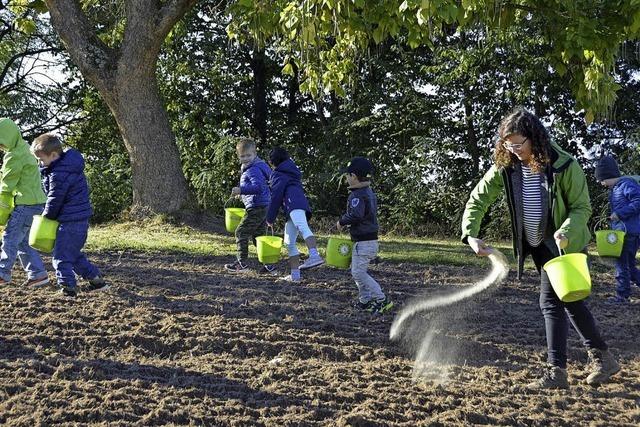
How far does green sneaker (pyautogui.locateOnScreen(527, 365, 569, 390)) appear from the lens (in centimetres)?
409

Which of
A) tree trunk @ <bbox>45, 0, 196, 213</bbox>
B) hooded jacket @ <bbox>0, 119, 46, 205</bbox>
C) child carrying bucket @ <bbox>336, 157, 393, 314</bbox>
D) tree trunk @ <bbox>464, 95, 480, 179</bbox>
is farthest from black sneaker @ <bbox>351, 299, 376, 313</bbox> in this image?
tree trunk @ <bbox>464, 95, 480, 179</bbox>

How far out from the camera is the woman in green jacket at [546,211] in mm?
4059

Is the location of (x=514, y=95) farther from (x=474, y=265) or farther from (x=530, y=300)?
(x=530, y=300)

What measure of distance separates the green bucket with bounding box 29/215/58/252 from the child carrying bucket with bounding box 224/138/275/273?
6.90 ft

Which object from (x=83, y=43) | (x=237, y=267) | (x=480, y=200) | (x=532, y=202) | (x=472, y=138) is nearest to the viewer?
(x=532, y=202)

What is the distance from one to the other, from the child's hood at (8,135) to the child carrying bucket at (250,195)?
7.24 feet

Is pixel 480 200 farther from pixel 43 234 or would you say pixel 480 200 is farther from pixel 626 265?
pixel 43 234

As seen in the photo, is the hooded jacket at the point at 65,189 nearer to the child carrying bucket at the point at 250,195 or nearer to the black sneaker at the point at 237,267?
the child carrying bucket at the point at 250,195

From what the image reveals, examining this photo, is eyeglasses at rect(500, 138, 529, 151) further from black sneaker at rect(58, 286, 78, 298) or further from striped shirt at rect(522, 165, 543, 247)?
black sneaker at rect(58, 286, 78, 298)

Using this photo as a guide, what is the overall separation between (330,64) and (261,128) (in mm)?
8371

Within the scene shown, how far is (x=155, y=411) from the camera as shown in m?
3.43

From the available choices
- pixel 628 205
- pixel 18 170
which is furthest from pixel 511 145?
pixel 18 170

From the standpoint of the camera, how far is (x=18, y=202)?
646 centimetres

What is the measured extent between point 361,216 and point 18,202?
10.5ft
